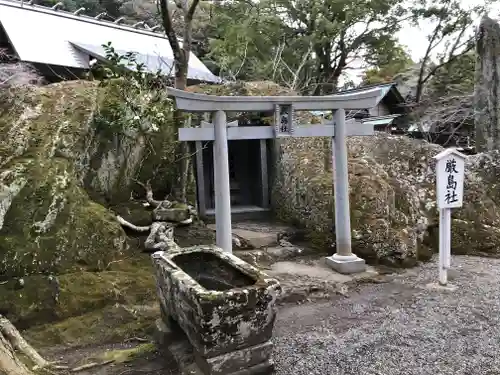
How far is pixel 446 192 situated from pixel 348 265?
1.63m

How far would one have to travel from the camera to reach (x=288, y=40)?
1700 cm

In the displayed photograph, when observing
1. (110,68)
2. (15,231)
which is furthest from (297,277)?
(110,68)

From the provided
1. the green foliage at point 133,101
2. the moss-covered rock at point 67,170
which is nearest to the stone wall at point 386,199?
the moss-covered rock at point 67,170

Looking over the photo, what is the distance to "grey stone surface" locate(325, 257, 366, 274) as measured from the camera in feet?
18.6

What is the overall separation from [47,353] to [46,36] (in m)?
12.2

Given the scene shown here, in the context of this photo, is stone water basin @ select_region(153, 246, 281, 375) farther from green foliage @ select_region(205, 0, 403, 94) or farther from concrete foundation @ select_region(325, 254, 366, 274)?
green foliage @ select_region(205, 0, 403, 94)

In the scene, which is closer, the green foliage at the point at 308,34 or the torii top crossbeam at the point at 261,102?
the torii top crossbeam at the point at 261,102

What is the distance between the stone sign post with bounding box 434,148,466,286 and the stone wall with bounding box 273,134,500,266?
978 millimetres

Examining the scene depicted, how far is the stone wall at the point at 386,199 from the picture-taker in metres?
6.27

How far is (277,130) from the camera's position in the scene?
547 cm

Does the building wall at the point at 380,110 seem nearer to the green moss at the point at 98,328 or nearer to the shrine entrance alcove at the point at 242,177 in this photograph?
the shrine entrance alcove at the point at 242,177

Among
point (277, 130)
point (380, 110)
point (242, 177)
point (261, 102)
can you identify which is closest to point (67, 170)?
point (261, 102)

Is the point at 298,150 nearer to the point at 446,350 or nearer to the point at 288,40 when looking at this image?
the point at 446,350

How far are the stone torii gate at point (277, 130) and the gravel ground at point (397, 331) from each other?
0.98 meters
